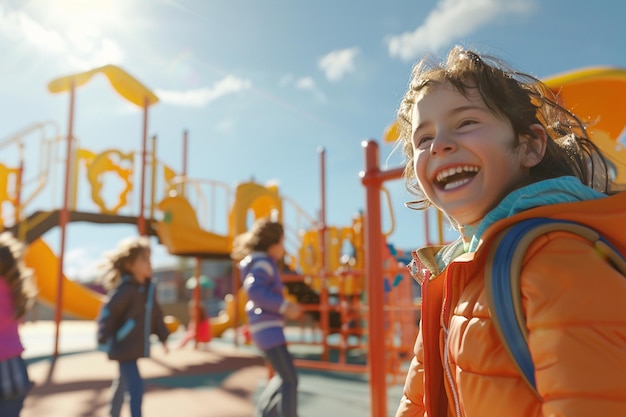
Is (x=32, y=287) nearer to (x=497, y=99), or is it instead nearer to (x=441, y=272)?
(x=441, y=272)

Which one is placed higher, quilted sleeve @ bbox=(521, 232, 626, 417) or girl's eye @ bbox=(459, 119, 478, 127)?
girl's eye @ bbox=(459, 119, 478, 127)

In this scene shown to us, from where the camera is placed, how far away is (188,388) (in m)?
4.96

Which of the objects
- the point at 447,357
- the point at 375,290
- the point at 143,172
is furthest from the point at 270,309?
the point at 143,172

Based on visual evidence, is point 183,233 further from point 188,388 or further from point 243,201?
point 188,388

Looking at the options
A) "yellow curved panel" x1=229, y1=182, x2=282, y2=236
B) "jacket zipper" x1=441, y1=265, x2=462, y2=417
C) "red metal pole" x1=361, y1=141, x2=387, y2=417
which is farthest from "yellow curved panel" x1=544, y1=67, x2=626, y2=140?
"yellow curved panel" x1=229, y1=182, x2=282, y2=236

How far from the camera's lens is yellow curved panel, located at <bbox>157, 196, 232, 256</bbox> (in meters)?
8.99

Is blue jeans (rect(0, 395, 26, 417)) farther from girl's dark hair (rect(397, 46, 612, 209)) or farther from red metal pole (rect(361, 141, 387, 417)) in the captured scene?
girl's dark hair (rect(397, 46, 612, 209))

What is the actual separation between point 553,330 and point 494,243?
0.60ft

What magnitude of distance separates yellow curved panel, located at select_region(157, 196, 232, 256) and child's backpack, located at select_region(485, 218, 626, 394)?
8665mm

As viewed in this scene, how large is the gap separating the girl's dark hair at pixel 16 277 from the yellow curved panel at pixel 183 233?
6451 mm

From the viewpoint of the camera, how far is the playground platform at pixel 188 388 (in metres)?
4.02

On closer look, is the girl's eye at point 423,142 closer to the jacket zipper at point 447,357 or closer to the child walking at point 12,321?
the jacket zipper at point 447,357

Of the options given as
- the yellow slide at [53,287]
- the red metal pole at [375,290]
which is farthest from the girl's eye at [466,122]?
the yellow slide at [53,287]

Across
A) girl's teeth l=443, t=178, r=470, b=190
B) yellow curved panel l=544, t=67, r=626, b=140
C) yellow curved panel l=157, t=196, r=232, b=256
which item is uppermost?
yellow curved panel l=544, t=67, r=626, b=140
